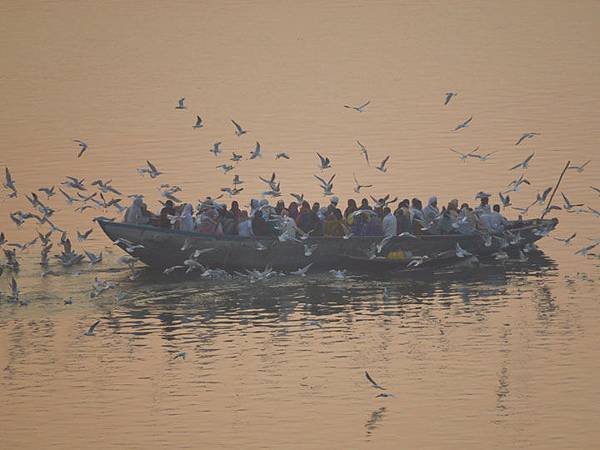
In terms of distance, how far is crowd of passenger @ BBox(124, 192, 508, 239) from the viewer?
1623 inches

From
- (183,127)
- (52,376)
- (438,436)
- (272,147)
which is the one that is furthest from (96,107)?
(438,436)

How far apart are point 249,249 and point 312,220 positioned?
6.53 ft

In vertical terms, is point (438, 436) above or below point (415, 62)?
below

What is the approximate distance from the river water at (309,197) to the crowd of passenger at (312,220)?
1.35 m

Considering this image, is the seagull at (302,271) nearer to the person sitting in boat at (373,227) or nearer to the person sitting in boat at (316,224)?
the person sitting in boat at (316,224)

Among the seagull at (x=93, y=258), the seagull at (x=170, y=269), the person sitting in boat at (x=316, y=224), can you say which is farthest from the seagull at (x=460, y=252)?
the seagull at (x=93, y=258)

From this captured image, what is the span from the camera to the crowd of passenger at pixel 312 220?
135 ft

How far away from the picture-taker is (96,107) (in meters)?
76.5

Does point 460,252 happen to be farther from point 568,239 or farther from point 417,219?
point 568,239

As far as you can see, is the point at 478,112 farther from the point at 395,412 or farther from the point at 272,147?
Result: the point at 395,412

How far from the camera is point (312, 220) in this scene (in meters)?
41.8

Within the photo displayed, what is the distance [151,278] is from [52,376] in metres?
9.61

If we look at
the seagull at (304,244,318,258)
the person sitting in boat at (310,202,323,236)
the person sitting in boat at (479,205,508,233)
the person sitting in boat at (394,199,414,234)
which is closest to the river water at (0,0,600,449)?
the seagull at (304,244,318,258)

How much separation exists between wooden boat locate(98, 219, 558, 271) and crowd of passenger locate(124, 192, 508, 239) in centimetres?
39
